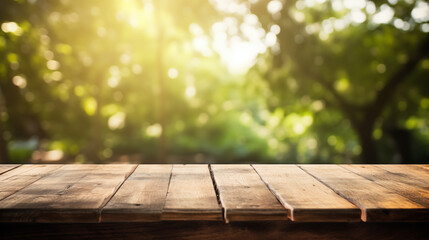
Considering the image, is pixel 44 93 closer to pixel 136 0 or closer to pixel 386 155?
pixel 136 0

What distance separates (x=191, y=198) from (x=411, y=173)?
159 centimetres

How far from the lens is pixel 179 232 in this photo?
1.81 meters

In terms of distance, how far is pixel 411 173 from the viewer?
2621mm

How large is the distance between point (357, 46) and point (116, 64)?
27.9 feet

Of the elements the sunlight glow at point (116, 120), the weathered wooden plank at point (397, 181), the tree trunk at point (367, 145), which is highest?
the weathered wooden plank at point (397, 181)

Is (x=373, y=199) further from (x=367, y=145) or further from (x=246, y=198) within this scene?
(x=367, y=145)

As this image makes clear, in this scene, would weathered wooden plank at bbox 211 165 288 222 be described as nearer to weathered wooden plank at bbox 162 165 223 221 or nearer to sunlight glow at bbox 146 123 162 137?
weathered wooden plank at bbox 162 165 223 221

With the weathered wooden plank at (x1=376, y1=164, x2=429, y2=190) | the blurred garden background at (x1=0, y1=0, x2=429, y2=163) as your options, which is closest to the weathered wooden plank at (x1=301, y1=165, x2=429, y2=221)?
the weathered wooden plank at (x1=376, y1=164, x2=429, y2=190)

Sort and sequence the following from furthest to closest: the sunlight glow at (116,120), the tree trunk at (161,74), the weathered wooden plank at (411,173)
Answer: the sunlight glow at (116,120) < the tree trunk at (161,74) < the weathered wooden plank at (411,173)

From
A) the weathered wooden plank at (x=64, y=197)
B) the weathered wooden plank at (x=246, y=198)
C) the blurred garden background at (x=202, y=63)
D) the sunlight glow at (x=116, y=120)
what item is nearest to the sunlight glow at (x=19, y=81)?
the blurred garden background at (x=202, y=63)

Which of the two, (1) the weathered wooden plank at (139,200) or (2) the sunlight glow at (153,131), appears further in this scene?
(2) the sunlight glow at (153,131)

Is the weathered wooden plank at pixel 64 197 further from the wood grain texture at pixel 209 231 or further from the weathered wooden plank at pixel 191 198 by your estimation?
the weathered wooden plank at pixel 191 198

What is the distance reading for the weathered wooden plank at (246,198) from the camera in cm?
169

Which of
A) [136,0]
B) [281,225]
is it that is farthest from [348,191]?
[136,0]
